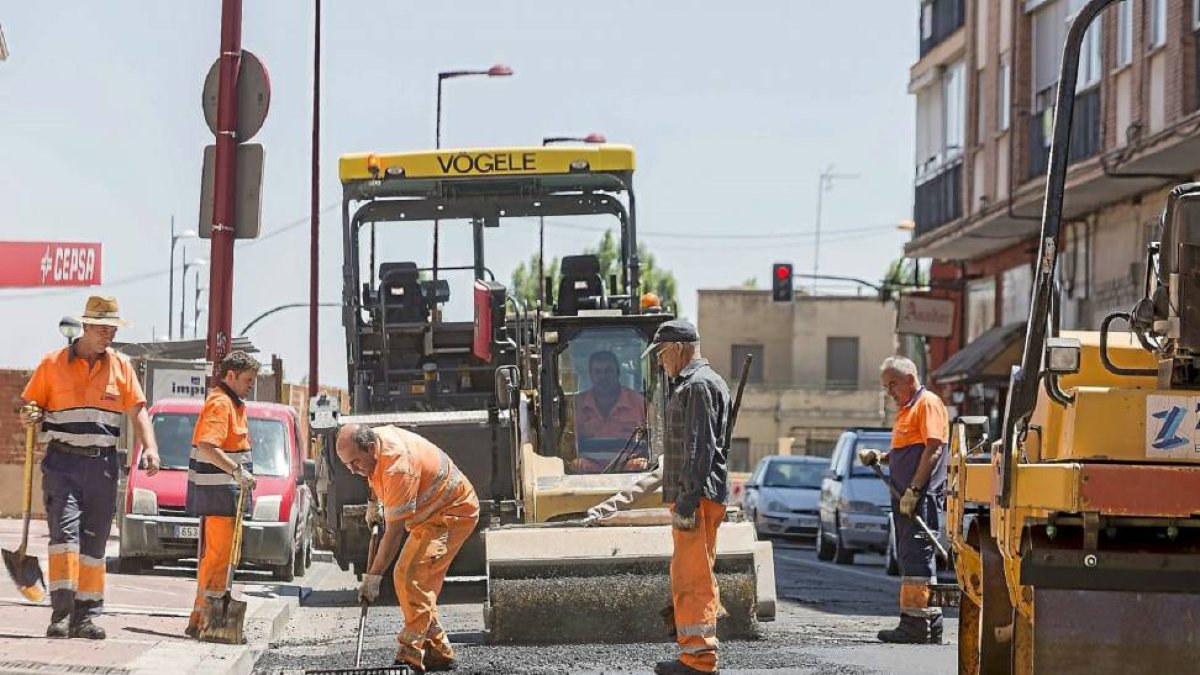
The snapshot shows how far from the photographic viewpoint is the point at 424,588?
11.6m

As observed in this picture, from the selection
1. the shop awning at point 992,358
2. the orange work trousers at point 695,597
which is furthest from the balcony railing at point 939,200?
the orange work trousers at point 695,597

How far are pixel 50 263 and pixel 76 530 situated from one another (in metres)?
13.9

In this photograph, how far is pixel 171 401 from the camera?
2256 cm

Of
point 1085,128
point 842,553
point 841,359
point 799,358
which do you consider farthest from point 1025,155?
point 841,359

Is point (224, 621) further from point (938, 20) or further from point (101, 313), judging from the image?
point (938, 20)

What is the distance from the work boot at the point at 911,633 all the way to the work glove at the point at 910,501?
2.04 feet

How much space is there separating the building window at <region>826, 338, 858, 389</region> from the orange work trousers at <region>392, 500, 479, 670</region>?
247 ft

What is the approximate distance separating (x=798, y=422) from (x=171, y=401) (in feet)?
206

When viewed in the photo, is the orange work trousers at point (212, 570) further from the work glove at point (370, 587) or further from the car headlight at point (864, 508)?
the car headlight at point (864, 508)

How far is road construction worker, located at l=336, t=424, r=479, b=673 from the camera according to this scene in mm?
11344

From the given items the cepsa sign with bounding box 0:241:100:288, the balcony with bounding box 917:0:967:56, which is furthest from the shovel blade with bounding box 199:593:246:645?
the balcony with bounding box 917:0:967:56

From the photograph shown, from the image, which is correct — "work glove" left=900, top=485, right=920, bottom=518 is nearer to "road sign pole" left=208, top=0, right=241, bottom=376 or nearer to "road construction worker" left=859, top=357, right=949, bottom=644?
"road construction worker" left=859, top=357, right=949, bottom=644

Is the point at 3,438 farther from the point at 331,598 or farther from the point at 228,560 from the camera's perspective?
the point at 228,560

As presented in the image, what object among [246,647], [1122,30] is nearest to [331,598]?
[246,647]
